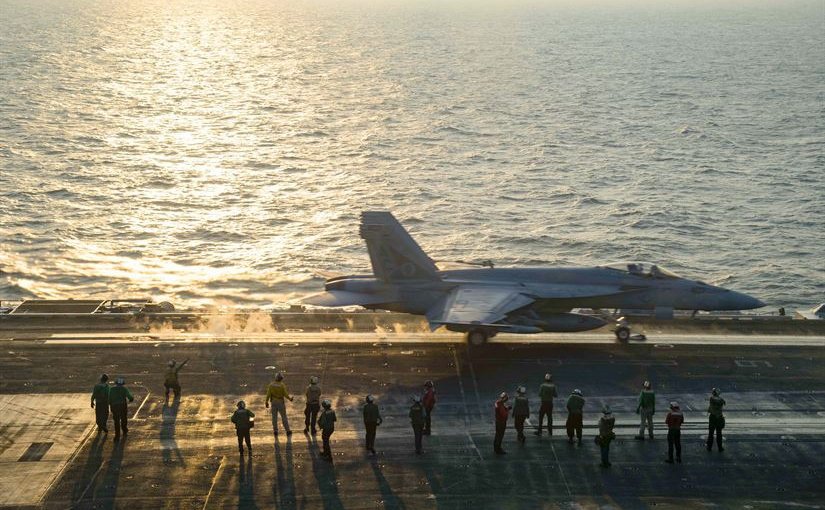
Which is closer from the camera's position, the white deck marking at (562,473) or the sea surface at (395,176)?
the white deck marking at (562,473)

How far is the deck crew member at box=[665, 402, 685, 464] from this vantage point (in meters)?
26.1

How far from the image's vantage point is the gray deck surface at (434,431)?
25.1 meters

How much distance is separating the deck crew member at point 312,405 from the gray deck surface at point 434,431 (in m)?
0.51

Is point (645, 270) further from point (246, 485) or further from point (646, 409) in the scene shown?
point (246, 485)

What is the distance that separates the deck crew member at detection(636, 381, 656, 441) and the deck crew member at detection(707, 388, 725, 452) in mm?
1544

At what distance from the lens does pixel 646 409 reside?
27.4 m

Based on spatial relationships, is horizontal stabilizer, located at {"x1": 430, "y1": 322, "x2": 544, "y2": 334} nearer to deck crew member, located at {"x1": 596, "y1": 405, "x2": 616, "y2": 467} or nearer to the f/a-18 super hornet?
the f/a-18 super hornet

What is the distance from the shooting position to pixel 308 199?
76.9 meters

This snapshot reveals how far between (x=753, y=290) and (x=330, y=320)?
96.5ft

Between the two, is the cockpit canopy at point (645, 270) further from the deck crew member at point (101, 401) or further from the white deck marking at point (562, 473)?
the deck crew member at point (101, 401)

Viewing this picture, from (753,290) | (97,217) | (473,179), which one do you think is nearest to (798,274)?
(753,290)

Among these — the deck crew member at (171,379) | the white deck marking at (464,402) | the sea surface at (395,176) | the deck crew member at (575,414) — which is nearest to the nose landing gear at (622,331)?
the white deck marking at (464,402)

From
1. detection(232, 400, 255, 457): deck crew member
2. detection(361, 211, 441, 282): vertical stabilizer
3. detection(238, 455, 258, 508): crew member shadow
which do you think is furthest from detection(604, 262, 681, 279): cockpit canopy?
detection(238, 455, 258, 508): crew member shadow

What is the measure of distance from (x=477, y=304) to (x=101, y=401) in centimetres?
1348
